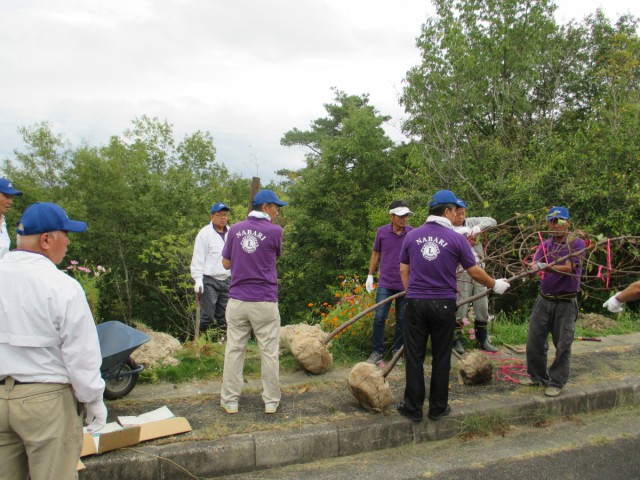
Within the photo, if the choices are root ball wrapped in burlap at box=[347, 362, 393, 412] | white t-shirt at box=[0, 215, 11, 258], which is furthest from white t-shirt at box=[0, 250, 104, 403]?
root ball wrapped in burlap at box=[347, 362, 393, 412]

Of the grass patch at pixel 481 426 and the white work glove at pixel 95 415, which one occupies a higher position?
the white work glove at pixel 95 415

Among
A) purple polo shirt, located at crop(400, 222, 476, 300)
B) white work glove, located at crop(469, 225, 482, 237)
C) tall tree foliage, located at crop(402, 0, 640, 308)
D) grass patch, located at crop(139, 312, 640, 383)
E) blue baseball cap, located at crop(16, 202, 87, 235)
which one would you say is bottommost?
grass patch, located at crop(139, 312, 640, 383)

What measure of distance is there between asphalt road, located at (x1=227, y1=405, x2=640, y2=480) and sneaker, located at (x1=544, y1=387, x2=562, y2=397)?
13.1 inches

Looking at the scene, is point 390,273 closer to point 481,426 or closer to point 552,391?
point 481,426

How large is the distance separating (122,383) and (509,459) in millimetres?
3545

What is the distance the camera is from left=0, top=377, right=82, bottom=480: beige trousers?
238 centimetres

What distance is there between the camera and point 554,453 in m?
4.18

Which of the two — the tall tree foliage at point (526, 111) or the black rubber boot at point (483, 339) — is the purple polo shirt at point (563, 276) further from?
the tall tree foliage at point (526, 111)

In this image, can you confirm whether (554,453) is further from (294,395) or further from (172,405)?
(172,405)

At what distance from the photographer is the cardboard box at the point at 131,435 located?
11.9ft

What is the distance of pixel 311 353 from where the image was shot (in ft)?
17.9

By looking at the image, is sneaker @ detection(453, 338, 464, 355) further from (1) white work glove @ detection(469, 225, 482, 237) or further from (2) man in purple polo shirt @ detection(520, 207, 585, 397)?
(1) white work glove @ detection(469, 225, 482, 237)

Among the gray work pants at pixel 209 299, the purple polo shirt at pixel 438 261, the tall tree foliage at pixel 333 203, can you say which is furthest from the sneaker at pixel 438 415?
the tall tree foliage at pixel 333 203

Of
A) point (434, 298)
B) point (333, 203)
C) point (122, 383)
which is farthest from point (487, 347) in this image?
point (333, 203)
